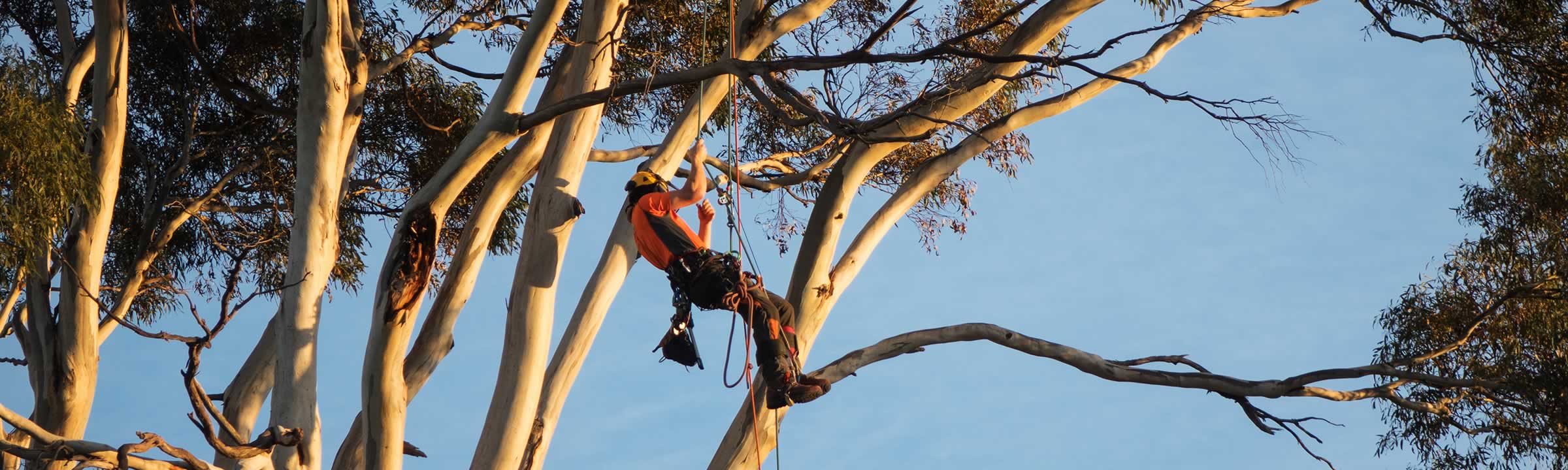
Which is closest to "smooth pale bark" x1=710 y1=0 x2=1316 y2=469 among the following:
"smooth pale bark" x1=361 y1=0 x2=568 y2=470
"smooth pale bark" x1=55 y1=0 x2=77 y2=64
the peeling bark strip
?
"smooth pale bark" x1=361 y1=0 x2=568 y2=470

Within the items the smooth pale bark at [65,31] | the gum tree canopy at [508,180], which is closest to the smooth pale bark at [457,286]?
the gum tree canopy at [508,180]

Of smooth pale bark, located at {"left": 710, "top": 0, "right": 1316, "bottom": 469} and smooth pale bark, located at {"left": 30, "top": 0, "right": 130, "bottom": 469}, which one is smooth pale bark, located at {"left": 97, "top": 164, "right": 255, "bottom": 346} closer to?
smooth pale bark, located at {"left": 30, "top": 0, "right": 130, "bottom": 469}

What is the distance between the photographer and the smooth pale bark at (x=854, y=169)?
6.68 metres

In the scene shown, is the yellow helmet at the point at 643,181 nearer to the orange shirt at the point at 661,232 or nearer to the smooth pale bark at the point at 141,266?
the orange shirt at the point at 661,232

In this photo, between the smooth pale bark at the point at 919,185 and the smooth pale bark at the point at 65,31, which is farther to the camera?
the smooth pale bark at the point at 65,31

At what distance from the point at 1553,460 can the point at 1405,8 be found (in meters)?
2.36

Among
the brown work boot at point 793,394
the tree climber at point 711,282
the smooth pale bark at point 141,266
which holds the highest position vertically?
the smooth pale bark at point 141,266

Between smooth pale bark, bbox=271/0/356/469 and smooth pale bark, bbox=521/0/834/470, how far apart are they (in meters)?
0.96

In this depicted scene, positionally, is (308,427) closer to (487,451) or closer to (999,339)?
(487,451)

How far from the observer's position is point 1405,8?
7.04 metres

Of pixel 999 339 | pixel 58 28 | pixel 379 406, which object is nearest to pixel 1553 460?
pixel 999 339

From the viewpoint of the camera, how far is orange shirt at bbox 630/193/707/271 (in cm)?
524

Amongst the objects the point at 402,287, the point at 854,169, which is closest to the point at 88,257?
the point at 402,287

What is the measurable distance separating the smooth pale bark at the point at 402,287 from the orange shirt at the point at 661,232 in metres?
0.55
